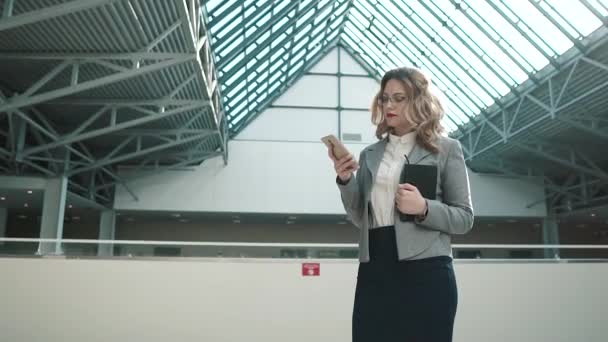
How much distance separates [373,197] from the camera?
1.64 metres

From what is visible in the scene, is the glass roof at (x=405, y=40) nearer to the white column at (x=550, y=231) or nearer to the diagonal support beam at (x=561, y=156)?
the diagonal support beam at (x=561, y=156)

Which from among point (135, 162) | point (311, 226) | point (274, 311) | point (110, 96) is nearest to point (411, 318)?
point (274, 311)

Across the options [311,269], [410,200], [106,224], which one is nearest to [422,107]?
[410,200]

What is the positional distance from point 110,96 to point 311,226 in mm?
15014

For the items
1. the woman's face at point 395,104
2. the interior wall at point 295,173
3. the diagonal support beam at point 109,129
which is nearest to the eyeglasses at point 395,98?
the woman's face at point 395,104

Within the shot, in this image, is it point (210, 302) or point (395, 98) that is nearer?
point (395, 98)

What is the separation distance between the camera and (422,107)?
1632mm

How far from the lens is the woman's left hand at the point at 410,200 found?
56.8 inches

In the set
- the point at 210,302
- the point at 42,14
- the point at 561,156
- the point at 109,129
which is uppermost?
the point at 561,156

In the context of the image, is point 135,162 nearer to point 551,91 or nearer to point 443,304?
point 551,91

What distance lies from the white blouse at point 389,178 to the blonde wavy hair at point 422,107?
0.19 feet

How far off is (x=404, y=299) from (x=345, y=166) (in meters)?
0.44

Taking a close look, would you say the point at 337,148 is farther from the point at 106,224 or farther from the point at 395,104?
the point at 106,224

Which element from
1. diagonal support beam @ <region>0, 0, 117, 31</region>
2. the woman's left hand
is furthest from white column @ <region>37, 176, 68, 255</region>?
the woman's left hand
